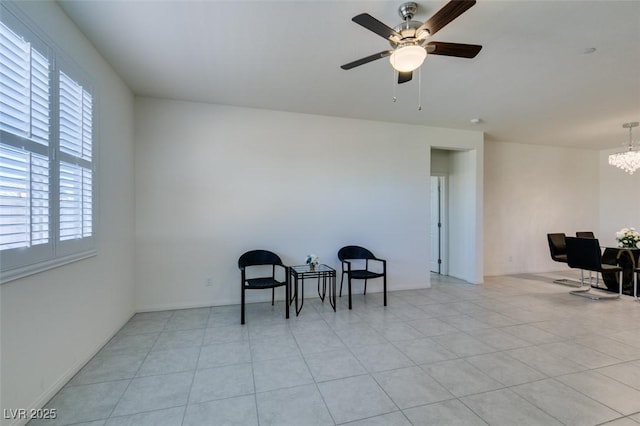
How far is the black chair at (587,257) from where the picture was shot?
4.55 metres

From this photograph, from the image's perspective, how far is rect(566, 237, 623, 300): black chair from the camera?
14.9 ft

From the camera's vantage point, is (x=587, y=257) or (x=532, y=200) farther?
(x=532, y=200)

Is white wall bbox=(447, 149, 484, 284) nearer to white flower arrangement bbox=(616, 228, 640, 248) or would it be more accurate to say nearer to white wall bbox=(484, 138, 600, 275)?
white wall bbox=(484, 138, 600, 275)

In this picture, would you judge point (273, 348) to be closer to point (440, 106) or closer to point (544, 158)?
point (440, 106)

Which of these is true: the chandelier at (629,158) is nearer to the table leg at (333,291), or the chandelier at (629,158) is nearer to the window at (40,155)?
the table leg at (333,291)

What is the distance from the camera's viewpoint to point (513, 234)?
634 cm

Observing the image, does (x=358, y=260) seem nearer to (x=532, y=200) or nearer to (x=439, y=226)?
(x=439, y=226)

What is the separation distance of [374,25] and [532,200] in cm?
651

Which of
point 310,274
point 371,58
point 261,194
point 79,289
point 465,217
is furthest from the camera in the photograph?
point 465,217

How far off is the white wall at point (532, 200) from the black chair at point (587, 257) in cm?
135

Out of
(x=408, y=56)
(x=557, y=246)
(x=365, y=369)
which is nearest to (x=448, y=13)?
(x=408, y=56)

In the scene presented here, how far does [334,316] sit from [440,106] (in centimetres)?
332

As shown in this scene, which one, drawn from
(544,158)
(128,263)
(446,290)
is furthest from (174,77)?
(544,158)

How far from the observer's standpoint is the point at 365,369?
2.45 metres
